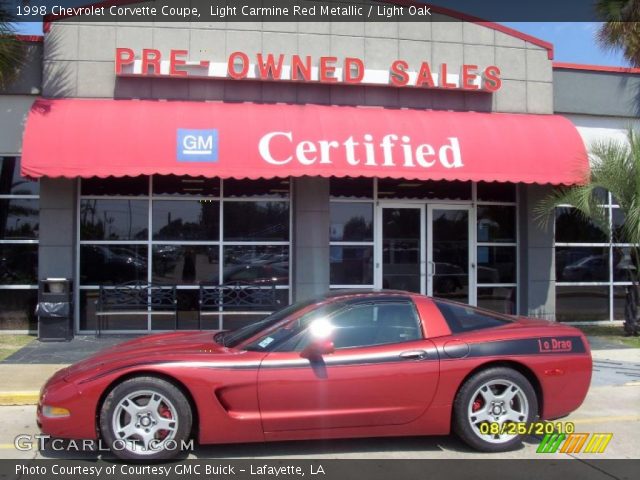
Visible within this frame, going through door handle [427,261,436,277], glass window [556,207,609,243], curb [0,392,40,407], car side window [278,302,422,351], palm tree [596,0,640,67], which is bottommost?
curb [0,392,40,407]

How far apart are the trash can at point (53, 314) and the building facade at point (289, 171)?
51cm

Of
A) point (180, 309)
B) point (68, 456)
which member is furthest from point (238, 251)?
point (68, 456)

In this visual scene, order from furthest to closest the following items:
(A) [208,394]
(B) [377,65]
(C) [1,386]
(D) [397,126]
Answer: (B) [377,65] < (D) [397,126] < (C) [1,386] < (A) [208,394]

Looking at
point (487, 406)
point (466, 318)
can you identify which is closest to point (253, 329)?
point (466, 318)

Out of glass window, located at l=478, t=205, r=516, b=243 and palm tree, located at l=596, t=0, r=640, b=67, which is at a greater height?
palm tree, located at l=596, t=0, r=640, b=67

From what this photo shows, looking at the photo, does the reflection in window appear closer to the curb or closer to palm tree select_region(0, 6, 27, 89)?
the curb

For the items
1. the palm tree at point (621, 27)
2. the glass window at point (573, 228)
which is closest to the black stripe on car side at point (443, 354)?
the glass window at point (573, 228)

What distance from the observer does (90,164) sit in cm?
950

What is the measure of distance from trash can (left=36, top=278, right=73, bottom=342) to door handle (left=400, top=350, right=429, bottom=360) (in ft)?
22.7

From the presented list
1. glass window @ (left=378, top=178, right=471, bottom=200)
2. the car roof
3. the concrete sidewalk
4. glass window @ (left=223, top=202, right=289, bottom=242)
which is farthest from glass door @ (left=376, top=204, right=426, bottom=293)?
the car roof

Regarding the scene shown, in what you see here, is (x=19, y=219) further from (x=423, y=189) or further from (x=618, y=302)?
(x=618, y=302)

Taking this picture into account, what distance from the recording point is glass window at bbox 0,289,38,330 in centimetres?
1080

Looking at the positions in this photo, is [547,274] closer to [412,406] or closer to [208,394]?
[412,406]

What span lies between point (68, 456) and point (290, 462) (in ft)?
6.06
